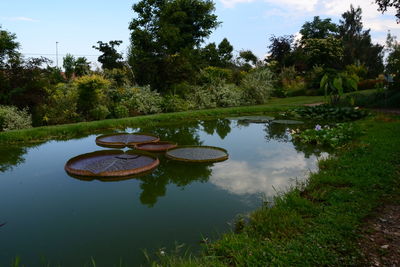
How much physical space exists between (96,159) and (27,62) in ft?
21.3

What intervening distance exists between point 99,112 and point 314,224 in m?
8.87

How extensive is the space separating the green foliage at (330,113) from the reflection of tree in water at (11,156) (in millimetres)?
8913

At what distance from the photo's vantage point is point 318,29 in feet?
130

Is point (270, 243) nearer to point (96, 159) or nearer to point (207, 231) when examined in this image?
point (207, 231)

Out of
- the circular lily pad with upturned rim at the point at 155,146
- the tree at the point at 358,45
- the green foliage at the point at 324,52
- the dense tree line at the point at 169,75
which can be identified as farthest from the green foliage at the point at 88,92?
the tree at the point at 358,45

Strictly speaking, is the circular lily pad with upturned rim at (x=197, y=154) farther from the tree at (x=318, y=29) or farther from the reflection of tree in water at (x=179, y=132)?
the tree at (x=318, y=29)

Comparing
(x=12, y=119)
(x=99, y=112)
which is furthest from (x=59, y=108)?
(x=12, y=119)

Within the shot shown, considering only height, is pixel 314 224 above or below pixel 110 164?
below

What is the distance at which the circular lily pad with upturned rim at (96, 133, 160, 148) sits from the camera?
592 cm

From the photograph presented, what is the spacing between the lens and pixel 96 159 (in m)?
4.71

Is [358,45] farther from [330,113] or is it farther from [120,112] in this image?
[120,112]

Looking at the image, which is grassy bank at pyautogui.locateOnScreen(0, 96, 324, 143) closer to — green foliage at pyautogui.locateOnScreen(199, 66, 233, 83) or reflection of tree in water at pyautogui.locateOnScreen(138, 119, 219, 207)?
reflection of tree in water at pyautogui.locateOnScreen(138, 119, 219, 207)

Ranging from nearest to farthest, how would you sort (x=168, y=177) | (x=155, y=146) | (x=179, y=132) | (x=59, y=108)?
1. (x=168, y=177)
2. (x=155, y=146)
3. (x=179, y=132)
4. (x=59, y=108)

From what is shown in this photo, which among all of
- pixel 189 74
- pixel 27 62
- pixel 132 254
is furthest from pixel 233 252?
pixel 189 74
